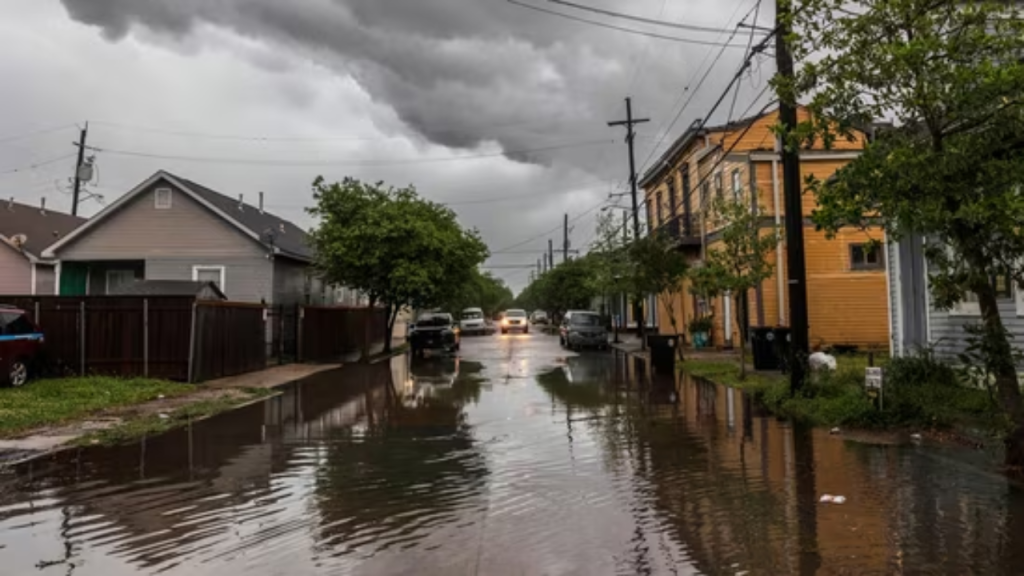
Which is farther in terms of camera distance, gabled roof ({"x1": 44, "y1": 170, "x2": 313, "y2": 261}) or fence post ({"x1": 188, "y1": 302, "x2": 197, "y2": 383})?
gabled roof ({"x1": 44, "y1": 170, "x2": 313, "y2": 261})

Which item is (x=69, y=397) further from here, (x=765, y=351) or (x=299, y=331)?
(x=765, y=351)

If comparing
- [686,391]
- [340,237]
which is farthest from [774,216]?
[340,237]

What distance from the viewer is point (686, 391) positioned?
1516 cm

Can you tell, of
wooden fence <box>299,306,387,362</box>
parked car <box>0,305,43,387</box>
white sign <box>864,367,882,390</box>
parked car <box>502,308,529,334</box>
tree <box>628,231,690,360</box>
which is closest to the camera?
white sign <box>864,367,882,390</box>

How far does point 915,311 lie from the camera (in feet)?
47.3

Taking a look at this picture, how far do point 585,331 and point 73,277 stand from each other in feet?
66.6

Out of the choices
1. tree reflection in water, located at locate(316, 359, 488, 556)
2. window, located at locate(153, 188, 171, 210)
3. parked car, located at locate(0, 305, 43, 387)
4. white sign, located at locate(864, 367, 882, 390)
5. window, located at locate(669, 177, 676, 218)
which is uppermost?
window, located at locate(669, 177, 676, 218)

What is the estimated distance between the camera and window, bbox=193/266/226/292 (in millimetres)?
26188

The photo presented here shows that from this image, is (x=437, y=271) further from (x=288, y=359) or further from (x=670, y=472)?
(x=670, y=472)

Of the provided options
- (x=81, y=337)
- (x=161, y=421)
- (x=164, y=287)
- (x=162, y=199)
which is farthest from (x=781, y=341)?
(x=162, y=199)

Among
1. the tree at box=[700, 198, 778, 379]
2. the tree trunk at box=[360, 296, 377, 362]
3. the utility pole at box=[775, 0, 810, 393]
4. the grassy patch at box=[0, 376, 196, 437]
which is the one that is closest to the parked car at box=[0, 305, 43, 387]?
the grassy patch at box=[0, 376, 196, 437]

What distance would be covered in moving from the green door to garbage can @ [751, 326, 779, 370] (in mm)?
23907

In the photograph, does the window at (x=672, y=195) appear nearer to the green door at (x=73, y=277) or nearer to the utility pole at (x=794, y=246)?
the utility pole at (x=794, y=246)

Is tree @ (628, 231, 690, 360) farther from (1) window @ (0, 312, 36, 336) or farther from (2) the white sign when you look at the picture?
(1) window @ (0, 312, 36, 336)
